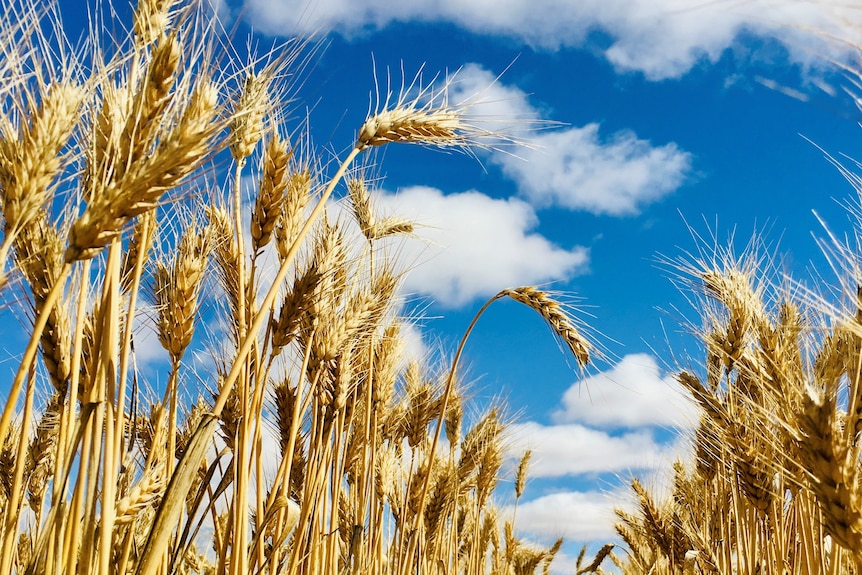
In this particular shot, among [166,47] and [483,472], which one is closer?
[166,47]

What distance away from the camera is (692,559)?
4.29 metres

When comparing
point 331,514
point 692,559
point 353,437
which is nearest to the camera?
point 331,514

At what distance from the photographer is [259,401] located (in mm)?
2080

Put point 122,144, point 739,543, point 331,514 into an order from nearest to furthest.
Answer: point 122,144 → point 331,514 → point 739,543

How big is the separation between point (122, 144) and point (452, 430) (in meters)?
4.19

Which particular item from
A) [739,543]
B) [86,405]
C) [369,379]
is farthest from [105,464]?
[739,543]

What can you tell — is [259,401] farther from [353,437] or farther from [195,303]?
[353,437]

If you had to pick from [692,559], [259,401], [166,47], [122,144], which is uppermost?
[166,47]

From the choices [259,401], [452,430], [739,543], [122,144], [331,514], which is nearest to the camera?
[122,144]

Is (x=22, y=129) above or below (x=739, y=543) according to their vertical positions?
above

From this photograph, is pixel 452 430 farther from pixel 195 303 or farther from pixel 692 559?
pixel 195 303

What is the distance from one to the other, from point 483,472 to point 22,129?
4.46 meters

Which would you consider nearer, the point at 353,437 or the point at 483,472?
the point at 353,437

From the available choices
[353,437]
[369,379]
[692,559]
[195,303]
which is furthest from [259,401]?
[692,559]
